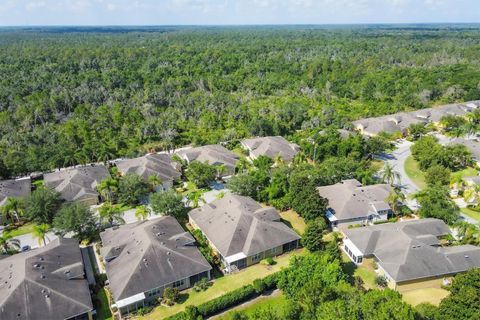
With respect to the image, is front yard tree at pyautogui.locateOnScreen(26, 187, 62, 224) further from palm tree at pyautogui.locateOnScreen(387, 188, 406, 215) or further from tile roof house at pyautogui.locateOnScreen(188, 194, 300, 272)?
palm tree at pyautogui.locateOnScreen(387, 188, 406, 215)

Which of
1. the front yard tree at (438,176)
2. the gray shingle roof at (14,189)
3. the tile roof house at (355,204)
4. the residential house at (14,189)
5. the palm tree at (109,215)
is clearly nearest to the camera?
the palm tree at (109,215)

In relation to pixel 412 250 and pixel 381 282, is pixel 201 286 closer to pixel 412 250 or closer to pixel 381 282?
pixel 381 282

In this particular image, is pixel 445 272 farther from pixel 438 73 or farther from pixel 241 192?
pixel 438 73

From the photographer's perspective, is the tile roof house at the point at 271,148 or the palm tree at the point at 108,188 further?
the tile roof house at the point at 271,148

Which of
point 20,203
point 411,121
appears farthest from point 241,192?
point 411,121

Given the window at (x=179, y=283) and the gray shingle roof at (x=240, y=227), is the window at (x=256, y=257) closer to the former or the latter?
the gray shingle roof at (x=240, y=227)

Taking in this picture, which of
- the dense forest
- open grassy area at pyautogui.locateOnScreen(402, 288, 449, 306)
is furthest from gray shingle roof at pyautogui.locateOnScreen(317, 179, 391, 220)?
the dense forest

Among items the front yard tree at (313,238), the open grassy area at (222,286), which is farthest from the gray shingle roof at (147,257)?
the front yard tree at (313,238)

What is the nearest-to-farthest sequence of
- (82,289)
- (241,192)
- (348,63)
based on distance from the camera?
1. (82,289)
2. (241,192)
3. (348,63)
